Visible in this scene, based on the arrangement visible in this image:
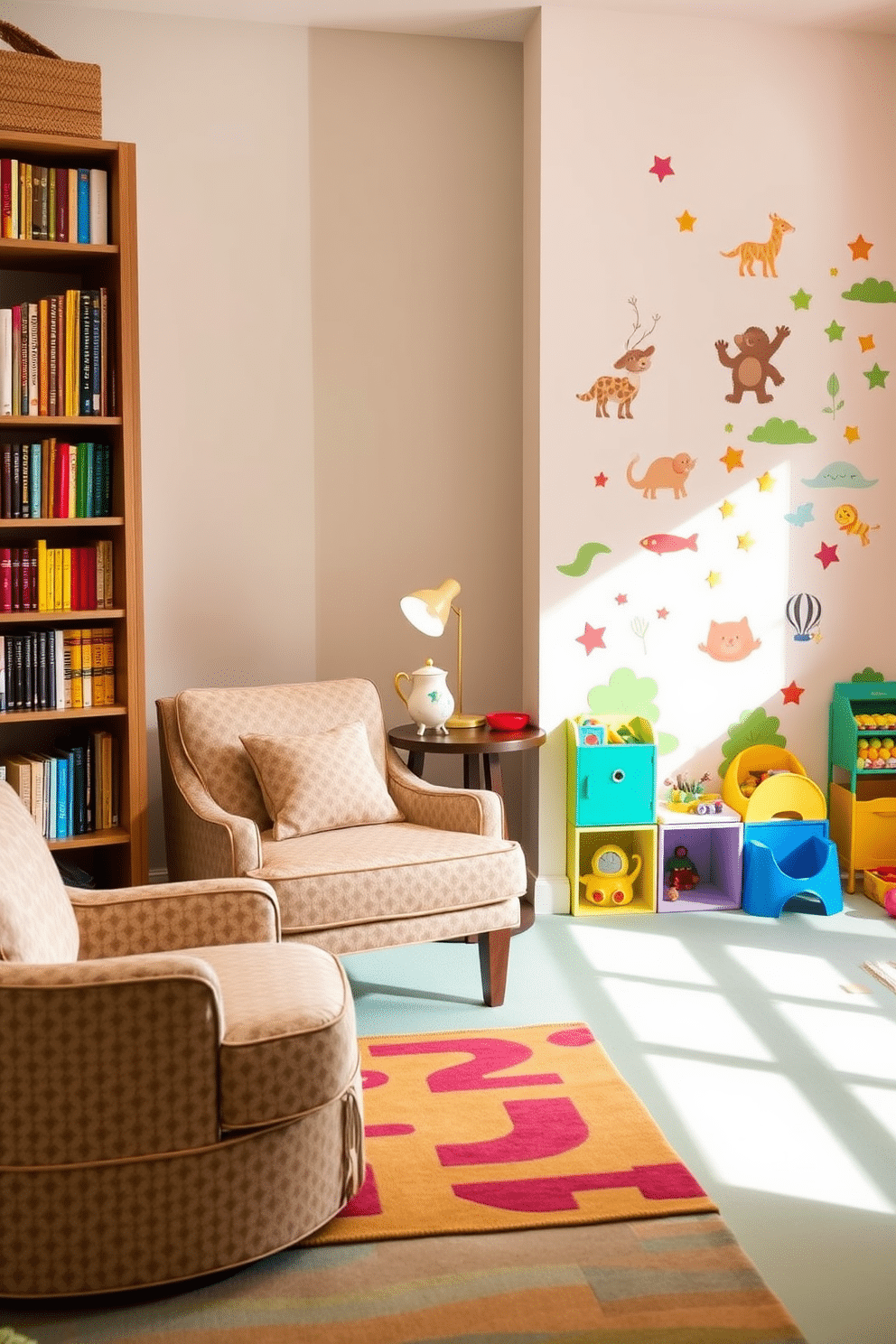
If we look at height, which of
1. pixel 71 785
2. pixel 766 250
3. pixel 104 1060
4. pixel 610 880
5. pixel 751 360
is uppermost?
pixel 766 250

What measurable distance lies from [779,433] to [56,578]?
7.44 ft

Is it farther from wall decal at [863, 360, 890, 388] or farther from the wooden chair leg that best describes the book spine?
wall decal at [863, 360, 890, 388]

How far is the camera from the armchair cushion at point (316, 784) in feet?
10.3

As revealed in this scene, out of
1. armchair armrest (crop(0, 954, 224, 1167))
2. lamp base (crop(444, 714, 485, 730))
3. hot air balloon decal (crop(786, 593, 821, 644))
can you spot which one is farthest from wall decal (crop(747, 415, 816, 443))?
armchair armrest (crop(0, 954, 224, 1167))

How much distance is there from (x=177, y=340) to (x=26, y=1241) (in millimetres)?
2688

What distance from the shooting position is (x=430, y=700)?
11.8ft

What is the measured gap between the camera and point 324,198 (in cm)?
384

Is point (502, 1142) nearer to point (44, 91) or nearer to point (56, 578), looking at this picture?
point (56, 578)

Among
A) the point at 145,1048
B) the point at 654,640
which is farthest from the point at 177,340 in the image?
the point at 145,1048

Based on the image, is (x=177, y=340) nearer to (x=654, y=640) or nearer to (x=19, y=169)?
(x=19, y=169)

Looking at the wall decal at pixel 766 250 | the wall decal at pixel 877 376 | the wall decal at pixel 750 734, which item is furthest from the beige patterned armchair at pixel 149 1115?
the wall decal at pixel 877 376

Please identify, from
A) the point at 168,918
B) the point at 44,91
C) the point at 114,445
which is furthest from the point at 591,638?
Result: the point at 44,91

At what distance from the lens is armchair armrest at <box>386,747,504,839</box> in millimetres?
3143

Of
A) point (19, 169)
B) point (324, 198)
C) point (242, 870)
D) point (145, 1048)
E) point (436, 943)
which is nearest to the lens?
point (145, 1048)
